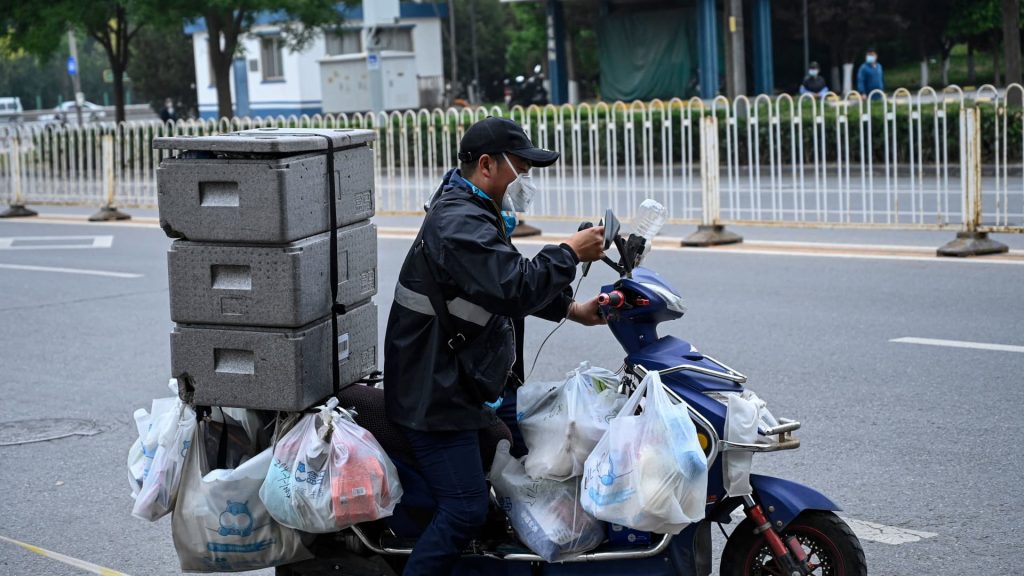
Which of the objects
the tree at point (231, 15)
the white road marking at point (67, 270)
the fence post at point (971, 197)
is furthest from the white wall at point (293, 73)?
the fence post at point (971, 197)

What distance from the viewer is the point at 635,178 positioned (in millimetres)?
15719

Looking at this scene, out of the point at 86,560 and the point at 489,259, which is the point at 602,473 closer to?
the point at 489,259

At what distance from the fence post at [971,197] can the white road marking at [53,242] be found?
9.93 m

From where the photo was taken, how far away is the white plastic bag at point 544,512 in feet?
12.9

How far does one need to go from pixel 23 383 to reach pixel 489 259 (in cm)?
577

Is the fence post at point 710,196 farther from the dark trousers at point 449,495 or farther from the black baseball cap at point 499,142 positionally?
the dark trousers at point 449,495

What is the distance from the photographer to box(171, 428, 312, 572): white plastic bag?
4.06 meters

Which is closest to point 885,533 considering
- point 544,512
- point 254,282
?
point 544,512

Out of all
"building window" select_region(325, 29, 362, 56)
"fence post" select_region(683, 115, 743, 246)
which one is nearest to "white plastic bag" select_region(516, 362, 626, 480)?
"fence post" select_region(683, 115, 743, 246)

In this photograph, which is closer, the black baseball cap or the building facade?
the black baseball cap

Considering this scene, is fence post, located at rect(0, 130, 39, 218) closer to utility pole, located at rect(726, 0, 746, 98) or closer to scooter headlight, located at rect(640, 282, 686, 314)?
utility pole, located at rect(726, 0, 746, 98)

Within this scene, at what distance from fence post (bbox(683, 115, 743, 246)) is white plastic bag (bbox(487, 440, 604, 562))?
9.22 metres

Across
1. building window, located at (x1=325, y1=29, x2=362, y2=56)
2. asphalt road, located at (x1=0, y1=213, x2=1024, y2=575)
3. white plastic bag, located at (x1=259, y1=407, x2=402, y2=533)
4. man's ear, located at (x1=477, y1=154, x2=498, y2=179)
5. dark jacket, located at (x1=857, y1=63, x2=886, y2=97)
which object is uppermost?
building window, located at (x1=325, y1=29, x2=362, y2=56)

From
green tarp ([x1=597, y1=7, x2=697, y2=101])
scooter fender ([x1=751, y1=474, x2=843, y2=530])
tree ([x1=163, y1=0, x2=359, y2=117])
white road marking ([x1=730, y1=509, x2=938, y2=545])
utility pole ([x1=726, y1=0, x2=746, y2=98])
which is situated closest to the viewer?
scooter fender ([x1=751, y1=474, x2=843, y2=530])
